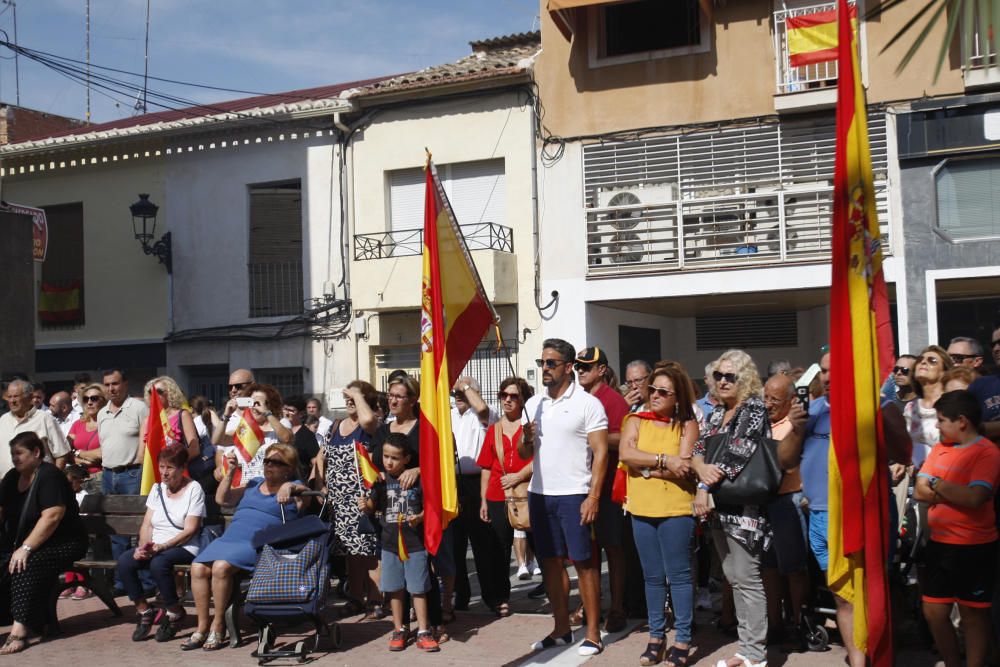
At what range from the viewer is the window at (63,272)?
70.7 feet

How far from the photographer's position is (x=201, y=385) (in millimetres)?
20500

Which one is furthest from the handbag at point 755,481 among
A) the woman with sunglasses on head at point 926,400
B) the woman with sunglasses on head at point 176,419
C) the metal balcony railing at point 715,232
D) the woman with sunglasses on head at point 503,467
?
the metal balcony railing at point 715,232

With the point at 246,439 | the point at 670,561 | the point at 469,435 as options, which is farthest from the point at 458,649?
the point at 246,439

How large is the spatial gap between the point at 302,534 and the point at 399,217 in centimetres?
1216

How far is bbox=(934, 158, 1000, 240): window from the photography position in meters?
16.2

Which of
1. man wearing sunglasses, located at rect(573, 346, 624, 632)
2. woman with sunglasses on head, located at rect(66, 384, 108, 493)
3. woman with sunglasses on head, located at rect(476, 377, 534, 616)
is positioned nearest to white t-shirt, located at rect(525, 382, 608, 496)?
man wearing sunglasses, located at rect(573, 346, 624, 632)

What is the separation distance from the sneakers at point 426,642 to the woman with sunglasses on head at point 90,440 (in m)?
4.61

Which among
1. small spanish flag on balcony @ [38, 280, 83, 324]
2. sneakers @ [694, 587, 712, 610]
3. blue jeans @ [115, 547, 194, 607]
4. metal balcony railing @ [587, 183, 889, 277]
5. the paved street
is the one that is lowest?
the paved street

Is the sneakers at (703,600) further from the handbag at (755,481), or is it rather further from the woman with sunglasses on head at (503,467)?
the handbag at (755,481)

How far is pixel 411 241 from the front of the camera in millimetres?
18797

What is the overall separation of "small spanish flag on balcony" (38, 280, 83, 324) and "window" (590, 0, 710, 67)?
11389 mm

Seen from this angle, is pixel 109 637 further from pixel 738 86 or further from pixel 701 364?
pixel 701 364

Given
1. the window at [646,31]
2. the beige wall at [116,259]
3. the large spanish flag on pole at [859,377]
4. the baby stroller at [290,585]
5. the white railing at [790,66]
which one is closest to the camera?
the large spanish flag on pole at [859,377]

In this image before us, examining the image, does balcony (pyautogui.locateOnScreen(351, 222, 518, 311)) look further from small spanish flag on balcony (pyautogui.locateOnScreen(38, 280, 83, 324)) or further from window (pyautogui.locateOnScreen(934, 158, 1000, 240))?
window (pyautogui.locateOnScreen(934, 158, 1000, 240))
